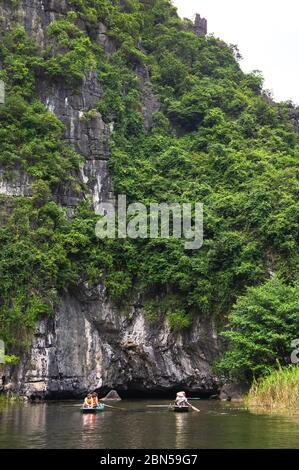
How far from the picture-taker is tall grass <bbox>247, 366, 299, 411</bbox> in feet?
57.6

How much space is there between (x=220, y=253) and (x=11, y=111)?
1377 cm

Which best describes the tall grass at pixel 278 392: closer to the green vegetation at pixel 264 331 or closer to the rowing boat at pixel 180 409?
the green vegetation at pixel 264 331

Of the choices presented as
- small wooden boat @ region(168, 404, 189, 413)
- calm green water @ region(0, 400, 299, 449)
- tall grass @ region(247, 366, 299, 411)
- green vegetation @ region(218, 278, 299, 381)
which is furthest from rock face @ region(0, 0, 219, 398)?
small wooden boat @ region(168, 404, 189, 413)

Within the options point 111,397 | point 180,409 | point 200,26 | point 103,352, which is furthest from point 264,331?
point 200,26

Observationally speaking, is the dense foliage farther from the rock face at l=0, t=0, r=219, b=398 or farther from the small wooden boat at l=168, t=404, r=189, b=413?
the small wooden boat at l=168, t=404, r=189, b=413

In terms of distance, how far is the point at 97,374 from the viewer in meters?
27.8

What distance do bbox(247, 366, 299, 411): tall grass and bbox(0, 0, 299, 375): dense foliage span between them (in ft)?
7.18

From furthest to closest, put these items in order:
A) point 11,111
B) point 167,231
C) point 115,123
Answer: point 115,123 < point 11,111 < point 167,231

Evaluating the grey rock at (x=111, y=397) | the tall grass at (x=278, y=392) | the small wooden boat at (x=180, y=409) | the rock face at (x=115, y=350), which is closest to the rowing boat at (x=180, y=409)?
the small wooden boat at (x=180, y=409)

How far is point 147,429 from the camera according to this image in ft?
47.7

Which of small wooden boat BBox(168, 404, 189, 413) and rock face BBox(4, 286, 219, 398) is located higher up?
rock face BBox(4, 286, 219, 398)
